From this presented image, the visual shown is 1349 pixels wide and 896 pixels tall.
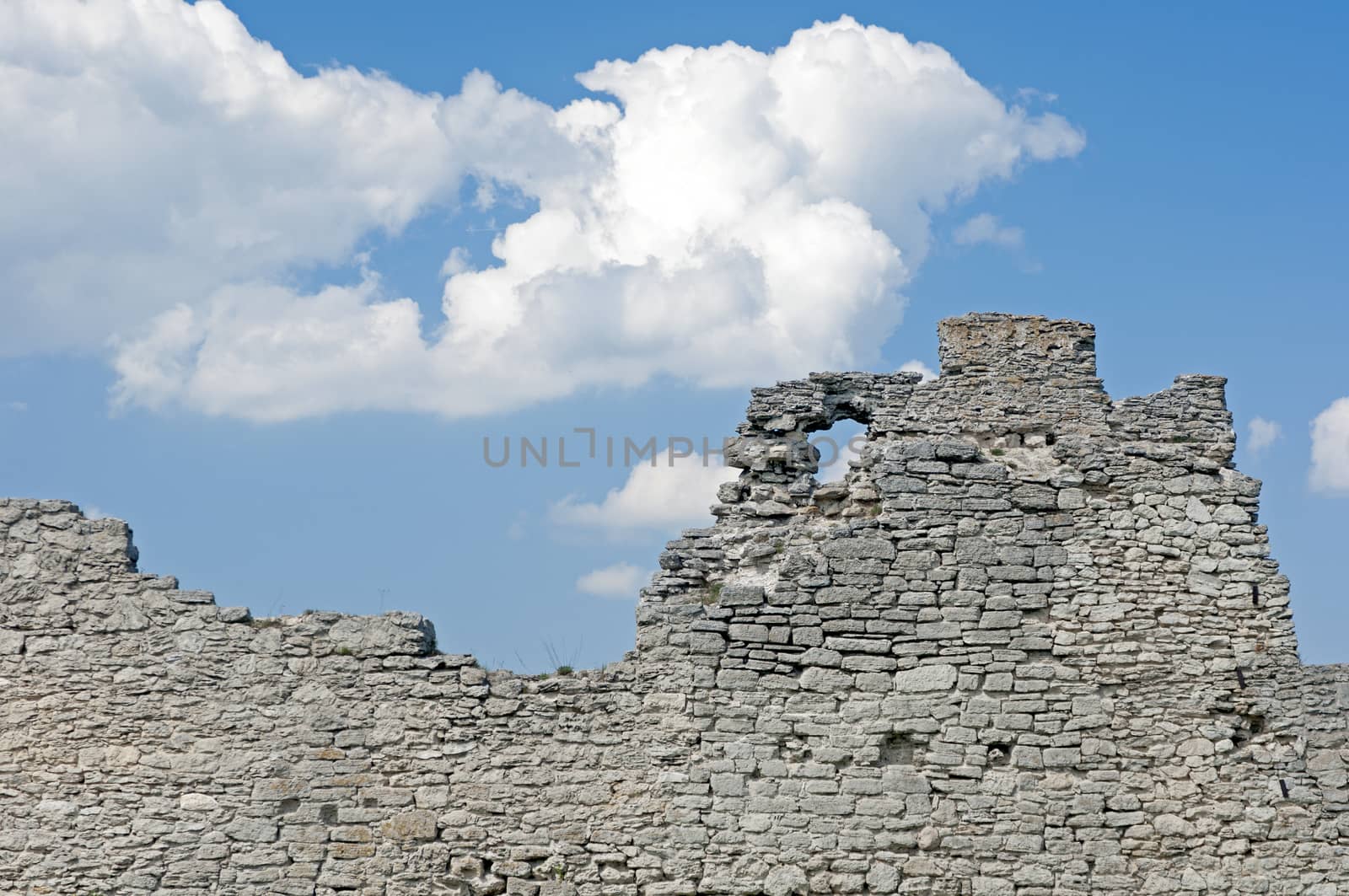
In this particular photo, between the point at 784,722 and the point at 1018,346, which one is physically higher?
the point at 1018,346

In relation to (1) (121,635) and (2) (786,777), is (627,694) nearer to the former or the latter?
(2) (786,777)

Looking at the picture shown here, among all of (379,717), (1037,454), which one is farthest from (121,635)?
(1037,454)

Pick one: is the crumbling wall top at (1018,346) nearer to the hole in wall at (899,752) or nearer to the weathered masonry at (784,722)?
the weathered masonry at (784,722)

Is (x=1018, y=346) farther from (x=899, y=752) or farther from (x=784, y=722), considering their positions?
(x=784, y=722)

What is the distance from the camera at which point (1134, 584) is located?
443 inches

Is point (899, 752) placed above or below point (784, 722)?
below

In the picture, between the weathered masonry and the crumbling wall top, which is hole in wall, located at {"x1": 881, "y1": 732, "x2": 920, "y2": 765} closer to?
the weathered masonry

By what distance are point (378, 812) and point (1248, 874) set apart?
669cm

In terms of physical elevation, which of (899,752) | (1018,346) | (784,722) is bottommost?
(899,752)

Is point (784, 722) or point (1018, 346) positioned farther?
point (1018, 346)

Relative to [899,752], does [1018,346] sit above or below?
above

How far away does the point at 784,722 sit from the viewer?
435 inches

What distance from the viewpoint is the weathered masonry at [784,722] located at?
35.5ft

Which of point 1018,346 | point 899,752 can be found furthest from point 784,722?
point 1018,346
